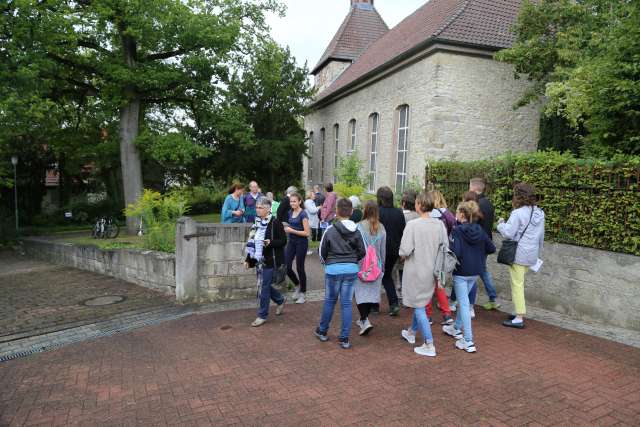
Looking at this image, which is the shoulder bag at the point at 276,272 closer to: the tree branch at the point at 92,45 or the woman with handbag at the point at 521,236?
the woman with handbag at the point at 521,236

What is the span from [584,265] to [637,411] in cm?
305

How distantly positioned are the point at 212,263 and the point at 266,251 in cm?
189

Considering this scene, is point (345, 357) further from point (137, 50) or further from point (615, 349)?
point (137, 50)

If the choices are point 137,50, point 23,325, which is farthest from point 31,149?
point 23,325

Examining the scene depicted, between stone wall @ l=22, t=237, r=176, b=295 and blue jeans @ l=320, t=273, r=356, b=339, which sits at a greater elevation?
blue jeans @ l=320, t=273, r=356, b=339

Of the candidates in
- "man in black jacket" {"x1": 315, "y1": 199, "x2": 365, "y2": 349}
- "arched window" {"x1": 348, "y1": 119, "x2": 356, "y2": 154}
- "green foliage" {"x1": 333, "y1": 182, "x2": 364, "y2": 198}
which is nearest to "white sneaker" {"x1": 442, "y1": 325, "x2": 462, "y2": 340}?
"man in black jacket" {"x1": 315, "y1": 199, "x2": 365, "y2": 349}

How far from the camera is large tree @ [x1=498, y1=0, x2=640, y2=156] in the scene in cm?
697

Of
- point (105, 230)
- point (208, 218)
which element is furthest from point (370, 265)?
point (208, 218)

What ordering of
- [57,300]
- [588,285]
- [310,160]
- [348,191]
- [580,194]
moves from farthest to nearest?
[310,160], [348,191], [57,300], [580,194], [588,285]

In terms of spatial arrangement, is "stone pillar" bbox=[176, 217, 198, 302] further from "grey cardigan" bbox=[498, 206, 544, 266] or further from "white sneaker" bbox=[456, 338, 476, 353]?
"grey cardigan" bbox=[498, 206, 544, 266]

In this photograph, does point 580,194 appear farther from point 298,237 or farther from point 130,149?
point 130,149

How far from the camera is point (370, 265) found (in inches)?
208

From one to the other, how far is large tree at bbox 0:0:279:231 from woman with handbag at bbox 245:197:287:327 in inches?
473

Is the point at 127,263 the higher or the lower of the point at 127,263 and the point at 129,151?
the lower
